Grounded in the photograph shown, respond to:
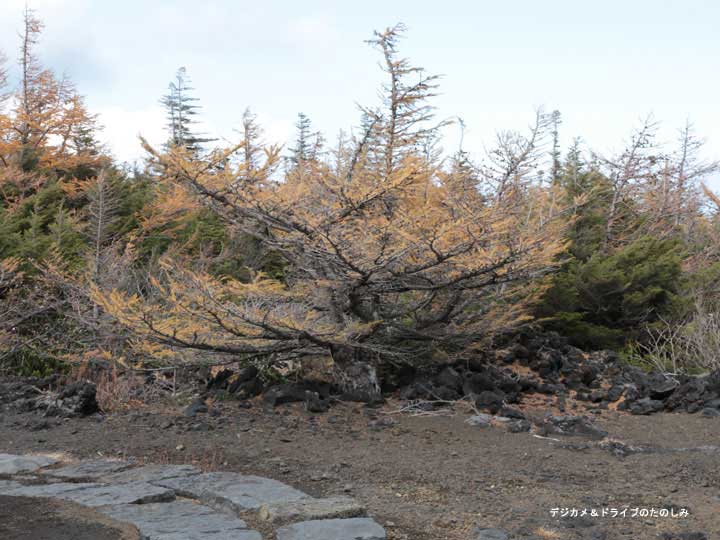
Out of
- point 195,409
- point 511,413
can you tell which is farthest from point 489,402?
point 195,409

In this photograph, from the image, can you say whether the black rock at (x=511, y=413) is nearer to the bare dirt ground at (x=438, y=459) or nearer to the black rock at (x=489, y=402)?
the black rock at (x=489, y=402)

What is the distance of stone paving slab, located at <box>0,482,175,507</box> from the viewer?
3.71m

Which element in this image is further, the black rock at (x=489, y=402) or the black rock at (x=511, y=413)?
the black rock at (x=489, y=402)

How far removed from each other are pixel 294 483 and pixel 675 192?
486 inches

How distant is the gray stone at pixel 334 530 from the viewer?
310 cm

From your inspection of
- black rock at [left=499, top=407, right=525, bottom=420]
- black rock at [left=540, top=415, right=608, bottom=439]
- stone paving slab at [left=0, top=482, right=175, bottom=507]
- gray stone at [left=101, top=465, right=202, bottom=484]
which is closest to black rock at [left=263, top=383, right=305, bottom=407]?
black rock at [left=499, top=407, right=525, bottom=420]

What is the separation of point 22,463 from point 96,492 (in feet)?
3.24

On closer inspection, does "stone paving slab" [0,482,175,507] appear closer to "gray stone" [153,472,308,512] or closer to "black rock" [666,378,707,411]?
"gray stone" [153,472,308,512]

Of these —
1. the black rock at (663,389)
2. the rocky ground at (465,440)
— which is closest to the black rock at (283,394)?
the rocky ground at (465,440)

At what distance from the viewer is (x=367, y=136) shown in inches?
235

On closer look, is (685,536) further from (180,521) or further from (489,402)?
(489,402)

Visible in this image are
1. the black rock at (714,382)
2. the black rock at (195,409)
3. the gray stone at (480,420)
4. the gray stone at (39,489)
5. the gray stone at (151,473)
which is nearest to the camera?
the gray stone at (39,489)

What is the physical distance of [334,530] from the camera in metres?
3.18

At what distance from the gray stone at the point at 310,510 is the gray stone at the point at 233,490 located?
0.10 m
